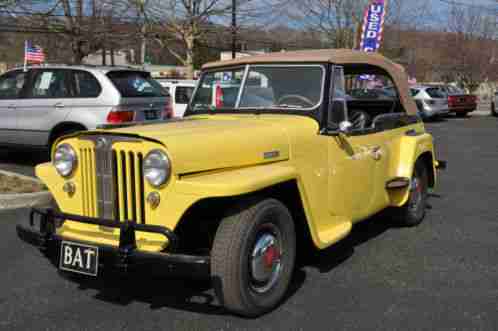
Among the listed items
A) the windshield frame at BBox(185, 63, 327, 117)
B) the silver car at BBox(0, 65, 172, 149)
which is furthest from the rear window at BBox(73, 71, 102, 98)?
the windshield frame at BBox(185, 63, 327, 117)

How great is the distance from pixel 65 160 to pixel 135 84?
539cm

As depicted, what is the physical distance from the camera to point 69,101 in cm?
852

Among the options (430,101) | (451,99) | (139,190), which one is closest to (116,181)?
(139,190)

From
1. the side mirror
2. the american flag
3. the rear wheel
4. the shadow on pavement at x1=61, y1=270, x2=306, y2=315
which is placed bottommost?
the shadow on pavement at x1=61, y1=270, x2=306, y2=315

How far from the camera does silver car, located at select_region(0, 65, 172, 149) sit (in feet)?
27.5

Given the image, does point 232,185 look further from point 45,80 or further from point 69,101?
point 45,80

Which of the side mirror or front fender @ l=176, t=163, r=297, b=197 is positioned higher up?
the side mirror

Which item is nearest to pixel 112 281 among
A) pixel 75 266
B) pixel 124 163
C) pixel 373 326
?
pixel 75 266

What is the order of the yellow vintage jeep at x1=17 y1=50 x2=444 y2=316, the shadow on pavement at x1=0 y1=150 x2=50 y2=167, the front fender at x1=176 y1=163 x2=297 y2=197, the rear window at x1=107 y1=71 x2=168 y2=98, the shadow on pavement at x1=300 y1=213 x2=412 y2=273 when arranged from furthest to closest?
the shadow on pavement at x1=0 y1=150 x2=50 y2=167 → the rear window at x1=107 y1=71 x2=168 y2=98 → the shadow on pavement at x1=300 y1=213 x2=412 y2=273 → the yellow vintage jeep at x1=17 y1=50 x2=444 y2=316 → the front fender at x1=176 y1=163 x2=297 y2=197

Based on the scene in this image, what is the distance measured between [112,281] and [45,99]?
5324mm

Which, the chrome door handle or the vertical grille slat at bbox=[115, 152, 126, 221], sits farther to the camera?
the chrome door handle

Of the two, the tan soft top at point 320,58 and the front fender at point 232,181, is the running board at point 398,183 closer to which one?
the tan soft top at point 320,58

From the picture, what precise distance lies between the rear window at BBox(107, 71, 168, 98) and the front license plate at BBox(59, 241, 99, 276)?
532 cm

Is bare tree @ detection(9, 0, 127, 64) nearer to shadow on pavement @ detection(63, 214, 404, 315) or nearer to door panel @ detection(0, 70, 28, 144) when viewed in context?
door panel @ detection(0, 70, 28, 144)
